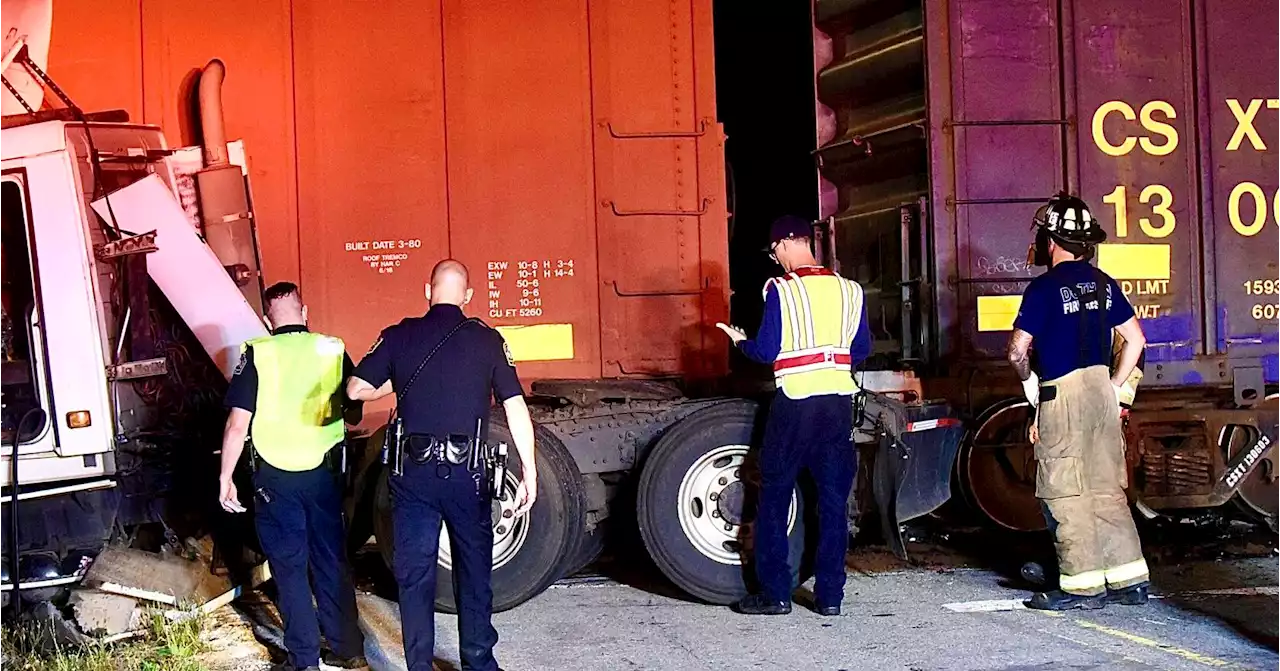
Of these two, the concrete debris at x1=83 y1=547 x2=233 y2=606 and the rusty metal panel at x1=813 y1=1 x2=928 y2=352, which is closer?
the concrete debris at x1=83 y1=547 x2=233 y2=606

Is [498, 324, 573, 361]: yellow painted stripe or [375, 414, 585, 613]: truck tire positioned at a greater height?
[498, 324, 573, 361]: yellow painted stripe

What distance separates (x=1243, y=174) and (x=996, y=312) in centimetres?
162

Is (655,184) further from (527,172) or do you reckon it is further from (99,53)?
(99,53)

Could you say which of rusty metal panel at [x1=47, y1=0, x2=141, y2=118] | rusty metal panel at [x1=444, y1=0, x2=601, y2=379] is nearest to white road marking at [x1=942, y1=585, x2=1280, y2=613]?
rusty metal panel at [x1=444, y1=0, x2=601, y2=379]

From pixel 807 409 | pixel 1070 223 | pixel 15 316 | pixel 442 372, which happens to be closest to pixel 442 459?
pixel 442 372

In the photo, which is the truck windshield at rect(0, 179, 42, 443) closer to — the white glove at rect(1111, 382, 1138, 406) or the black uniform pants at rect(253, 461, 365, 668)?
the black uniform pants at rect(253, 461, 365, 668)

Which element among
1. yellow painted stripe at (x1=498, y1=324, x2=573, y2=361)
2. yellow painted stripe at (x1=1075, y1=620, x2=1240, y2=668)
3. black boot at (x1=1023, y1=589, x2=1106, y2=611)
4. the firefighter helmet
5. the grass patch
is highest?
the firefighter helmet

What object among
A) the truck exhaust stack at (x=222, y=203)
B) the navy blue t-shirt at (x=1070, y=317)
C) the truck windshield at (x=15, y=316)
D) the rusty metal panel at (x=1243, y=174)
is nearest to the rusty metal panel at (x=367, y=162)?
the truck exhaust stack at (x=222, y=203)

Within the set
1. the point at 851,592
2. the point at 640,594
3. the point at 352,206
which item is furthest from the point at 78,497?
the point at 851,592

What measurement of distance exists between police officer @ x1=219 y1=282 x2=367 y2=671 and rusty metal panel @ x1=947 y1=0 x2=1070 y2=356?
138 inches

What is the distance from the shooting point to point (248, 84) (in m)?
6.48

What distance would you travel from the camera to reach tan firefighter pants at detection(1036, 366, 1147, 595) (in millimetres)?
5996

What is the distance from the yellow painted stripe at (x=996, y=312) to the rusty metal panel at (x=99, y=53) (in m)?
4.52

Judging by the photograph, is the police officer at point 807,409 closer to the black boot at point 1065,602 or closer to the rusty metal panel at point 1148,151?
the black boot at point 1065,602
